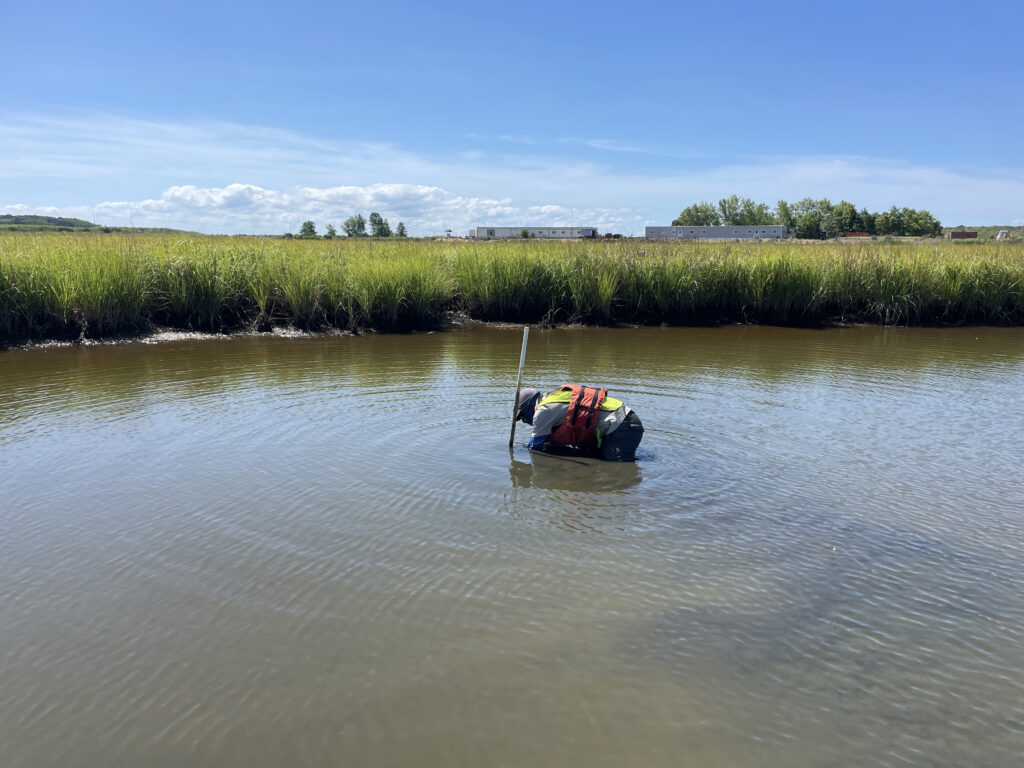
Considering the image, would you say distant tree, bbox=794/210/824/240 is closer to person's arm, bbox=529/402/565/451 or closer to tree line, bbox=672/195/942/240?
tree line, bbox=672/195/942/240

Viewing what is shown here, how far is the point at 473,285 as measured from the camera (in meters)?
17.1

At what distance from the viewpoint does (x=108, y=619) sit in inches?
162

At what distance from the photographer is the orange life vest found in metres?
6.95

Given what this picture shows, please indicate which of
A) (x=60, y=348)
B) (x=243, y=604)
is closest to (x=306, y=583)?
(x=243, y=604)

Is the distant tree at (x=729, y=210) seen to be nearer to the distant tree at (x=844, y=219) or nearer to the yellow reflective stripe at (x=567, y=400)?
the distant tree at (x=844, y=219)

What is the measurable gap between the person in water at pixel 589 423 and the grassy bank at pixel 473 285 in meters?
9.36

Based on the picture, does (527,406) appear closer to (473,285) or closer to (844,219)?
(473,285)

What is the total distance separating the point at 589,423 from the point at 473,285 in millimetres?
10670

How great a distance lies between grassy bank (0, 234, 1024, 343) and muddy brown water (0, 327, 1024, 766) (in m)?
5.32

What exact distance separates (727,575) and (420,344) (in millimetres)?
10412

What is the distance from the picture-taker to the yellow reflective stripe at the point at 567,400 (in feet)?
22.9

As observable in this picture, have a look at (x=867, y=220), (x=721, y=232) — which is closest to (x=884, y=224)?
(x=867, y=220)

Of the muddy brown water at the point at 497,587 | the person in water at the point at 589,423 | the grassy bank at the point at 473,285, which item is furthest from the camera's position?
the grassy bank at the point at 473,285

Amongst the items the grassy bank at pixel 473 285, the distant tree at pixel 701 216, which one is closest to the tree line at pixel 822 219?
the distant tree at pixel 701 216
